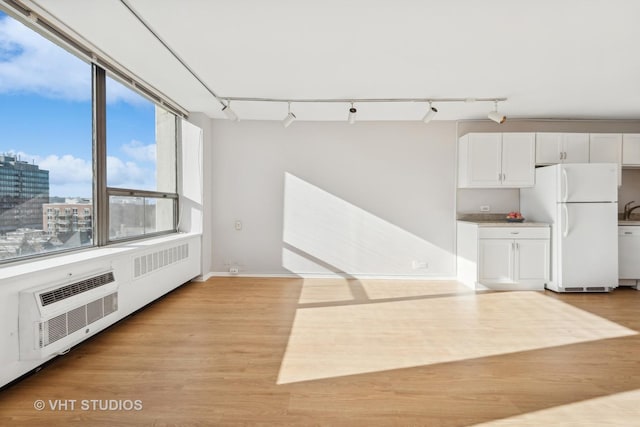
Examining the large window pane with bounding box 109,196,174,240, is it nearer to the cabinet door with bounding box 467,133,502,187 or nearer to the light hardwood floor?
the light hardwood floor

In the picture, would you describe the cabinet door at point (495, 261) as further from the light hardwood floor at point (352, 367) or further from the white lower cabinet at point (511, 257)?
the light hardwood floor at point (352, 367)

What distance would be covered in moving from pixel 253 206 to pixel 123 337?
269cm

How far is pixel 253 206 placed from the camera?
17.1 ft

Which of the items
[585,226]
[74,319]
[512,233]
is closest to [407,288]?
[512,233]

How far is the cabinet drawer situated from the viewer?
177 inches

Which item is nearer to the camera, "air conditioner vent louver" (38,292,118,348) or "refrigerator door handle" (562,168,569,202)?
"air conditioner vent louver" (38,292,118,348)

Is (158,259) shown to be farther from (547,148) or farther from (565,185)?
(547,148)

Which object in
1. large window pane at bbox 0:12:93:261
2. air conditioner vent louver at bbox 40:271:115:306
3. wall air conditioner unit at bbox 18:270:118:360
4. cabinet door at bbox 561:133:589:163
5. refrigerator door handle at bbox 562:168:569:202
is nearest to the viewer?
wall air conditioner unit at bbox 18:270:118:360

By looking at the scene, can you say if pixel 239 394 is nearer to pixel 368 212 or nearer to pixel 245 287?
pixel 245 287

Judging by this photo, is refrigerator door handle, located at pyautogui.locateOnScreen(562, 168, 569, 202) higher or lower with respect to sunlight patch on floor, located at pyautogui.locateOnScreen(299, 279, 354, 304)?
higher

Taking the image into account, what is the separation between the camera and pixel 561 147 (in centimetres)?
471

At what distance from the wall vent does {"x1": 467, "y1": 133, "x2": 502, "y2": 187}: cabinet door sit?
405cm

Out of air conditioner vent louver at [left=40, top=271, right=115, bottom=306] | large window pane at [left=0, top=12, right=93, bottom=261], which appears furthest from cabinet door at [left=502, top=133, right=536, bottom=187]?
large window pane at [left=0, top=12, right=93, bottom=261]

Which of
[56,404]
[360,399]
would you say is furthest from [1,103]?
[360,399]
